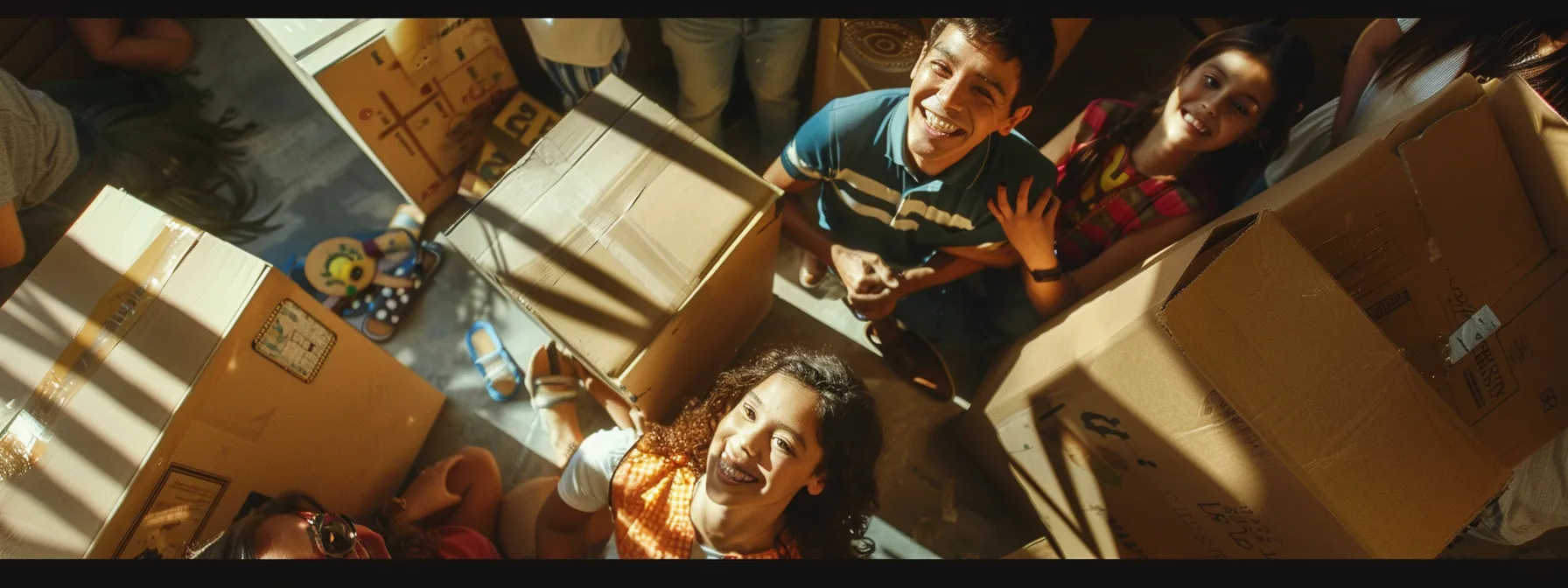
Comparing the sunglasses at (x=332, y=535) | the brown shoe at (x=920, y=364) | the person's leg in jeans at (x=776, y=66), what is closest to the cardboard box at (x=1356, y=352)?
the brown shoe at (x=920, y=364)

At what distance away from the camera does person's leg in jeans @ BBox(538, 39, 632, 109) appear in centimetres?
180

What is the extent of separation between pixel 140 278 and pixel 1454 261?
7.14 feet

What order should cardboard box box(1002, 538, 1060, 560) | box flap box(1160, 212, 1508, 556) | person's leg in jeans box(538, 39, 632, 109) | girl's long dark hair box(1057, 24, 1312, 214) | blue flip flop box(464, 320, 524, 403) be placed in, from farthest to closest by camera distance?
blue flip flop box(464, 320, 524, 403)
person's leg in jeans box(538, 39, 632, 109)
cardboard box box(1002, 538, 1060, 560)
girl's long dark hair box(1057, 24, 1312, 214)
box flap box(1160, 212, 1508, 556)

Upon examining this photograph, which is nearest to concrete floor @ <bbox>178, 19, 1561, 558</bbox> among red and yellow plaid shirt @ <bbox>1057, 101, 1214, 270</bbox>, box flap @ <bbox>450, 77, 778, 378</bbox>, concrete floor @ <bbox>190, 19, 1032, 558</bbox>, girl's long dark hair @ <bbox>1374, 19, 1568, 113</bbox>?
concrete floor @ <bbox>190, 19, 1032, 558</bbox>

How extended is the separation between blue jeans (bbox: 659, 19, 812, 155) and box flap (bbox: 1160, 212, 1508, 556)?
51.6 inches

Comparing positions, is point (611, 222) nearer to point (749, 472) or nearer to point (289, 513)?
point (749, 472)

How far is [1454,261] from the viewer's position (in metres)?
1.08

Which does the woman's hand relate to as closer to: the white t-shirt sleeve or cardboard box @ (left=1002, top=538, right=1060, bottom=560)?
cardboard box @ (left=1002, top=538, right=1060, bottom=560)

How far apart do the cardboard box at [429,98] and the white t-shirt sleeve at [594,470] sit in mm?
1027

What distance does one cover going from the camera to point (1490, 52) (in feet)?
4.04

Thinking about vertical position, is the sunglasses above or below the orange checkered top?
above

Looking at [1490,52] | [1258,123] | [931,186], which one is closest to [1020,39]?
[931,186]

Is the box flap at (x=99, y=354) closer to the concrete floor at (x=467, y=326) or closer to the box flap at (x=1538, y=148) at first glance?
the concrete floor at (x=467, y=326)

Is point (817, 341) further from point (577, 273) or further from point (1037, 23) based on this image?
point (1037, 23)
